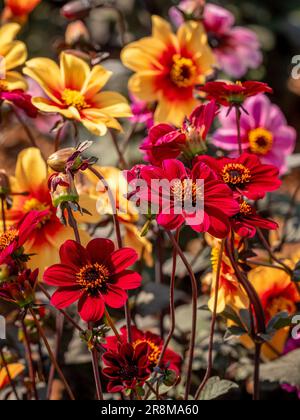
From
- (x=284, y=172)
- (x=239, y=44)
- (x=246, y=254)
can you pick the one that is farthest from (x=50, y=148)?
(x=246, y=254)

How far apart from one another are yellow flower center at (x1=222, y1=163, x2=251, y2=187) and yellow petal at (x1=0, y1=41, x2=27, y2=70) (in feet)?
1.20

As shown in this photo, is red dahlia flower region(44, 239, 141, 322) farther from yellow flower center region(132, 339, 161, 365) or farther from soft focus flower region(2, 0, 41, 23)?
soft focus flower region(2, 0, 41, 23)

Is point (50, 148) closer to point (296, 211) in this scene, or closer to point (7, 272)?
point (296, 211)

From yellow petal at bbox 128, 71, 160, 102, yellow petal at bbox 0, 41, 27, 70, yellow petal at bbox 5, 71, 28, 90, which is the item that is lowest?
yellow petal at bbox 128, 71, 160, 102

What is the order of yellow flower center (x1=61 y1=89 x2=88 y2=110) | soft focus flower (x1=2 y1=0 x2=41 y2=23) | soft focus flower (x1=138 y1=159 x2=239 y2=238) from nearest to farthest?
soft focus flower (x1=138 y1=159 x2=239 y2=238) < yellow flower center (x1=61 y1=89 x2=88 y2=110) < soft focus flower (x1=2 y1=0 x2=41 y2=23)

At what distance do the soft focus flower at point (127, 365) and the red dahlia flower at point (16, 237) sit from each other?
0.14 metres

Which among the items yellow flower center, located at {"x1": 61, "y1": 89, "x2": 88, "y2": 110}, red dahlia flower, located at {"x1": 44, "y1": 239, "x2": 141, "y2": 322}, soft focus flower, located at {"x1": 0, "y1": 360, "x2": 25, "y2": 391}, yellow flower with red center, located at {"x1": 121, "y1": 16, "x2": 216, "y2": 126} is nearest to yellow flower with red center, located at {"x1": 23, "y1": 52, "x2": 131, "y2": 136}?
yellow flower center, located at {"x1": 61, "y1": 89, "x2": 88, "y2": 110}

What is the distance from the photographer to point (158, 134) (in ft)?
2.84

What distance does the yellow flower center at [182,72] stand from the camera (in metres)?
1.19

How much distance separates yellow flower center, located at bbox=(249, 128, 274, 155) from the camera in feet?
3.83

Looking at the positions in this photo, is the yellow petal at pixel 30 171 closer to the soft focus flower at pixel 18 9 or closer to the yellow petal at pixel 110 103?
the yellow petal at pixel 110 103

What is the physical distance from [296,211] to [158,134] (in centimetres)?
65

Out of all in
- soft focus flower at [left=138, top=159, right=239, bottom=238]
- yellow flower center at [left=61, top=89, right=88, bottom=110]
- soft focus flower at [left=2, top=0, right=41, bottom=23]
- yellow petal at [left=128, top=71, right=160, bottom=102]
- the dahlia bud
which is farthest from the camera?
soft focus flower at [left=2, top=0, right=41, bottom=23]
